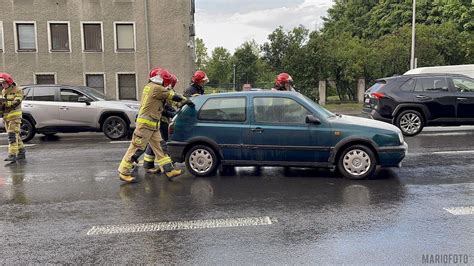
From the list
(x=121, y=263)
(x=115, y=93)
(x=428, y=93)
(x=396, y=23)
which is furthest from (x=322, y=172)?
(x=396, y=23)

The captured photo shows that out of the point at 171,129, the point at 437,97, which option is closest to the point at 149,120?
the point at 171,129

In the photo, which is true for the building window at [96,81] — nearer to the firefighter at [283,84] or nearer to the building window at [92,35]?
the building window at [92,35]

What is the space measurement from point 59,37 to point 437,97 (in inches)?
931

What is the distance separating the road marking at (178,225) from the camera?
480 cm

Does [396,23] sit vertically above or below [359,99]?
above

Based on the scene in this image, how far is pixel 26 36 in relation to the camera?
89.5ft

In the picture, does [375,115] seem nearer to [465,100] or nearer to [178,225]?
[465,100]

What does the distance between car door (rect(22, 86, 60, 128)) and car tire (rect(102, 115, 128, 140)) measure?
4.72 ft

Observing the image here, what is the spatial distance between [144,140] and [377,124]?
3.77 meters

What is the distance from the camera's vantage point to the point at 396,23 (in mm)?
47562

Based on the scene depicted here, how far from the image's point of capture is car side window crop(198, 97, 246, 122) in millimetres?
7176

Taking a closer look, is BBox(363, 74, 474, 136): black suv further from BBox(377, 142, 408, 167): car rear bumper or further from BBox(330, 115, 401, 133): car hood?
BBox(377, 142, 408, 167): car rear bumper

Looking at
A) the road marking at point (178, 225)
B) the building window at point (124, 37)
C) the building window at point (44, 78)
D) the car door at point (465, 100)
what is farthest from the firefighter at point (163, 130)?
the building window at point (44, 78)

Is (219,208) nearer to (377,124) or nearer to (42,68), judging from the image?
(377,124)
